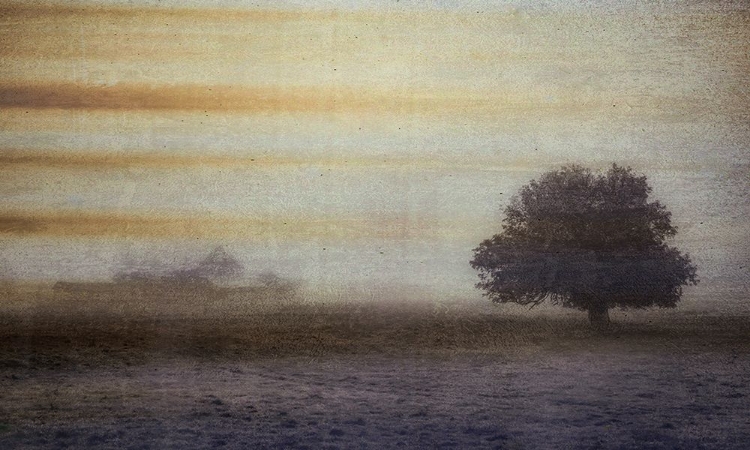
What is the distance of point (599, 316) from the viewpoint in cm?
206

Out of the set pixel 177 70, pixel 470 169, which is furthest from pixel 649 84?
pixel 177 70

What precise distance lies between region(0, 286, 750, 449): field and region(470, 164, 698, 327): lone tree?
63 millimetres

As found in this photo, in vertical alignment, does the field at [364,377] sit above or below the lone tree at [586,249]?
below

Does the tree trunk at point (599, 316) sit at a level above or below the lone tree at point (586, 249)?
below

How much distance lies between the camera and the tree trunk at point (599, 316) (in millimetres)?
2053

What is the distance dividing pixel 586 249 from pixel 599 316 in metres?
0.19

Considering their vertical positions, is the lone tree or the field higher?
the lone tree

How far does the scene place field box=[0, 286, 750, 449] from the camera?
1.99 metres

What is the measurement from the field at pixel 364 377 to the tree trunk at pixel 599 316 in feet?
0.08

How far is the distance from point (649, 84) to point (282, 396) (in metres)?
1.35

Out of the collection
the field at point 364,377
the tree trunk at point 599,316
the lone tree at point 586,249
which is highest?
the lone tree at point 586,249

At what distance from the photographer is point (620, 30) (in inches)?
83.0

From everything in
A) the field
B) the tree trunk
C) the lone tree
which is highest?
the lone tree
